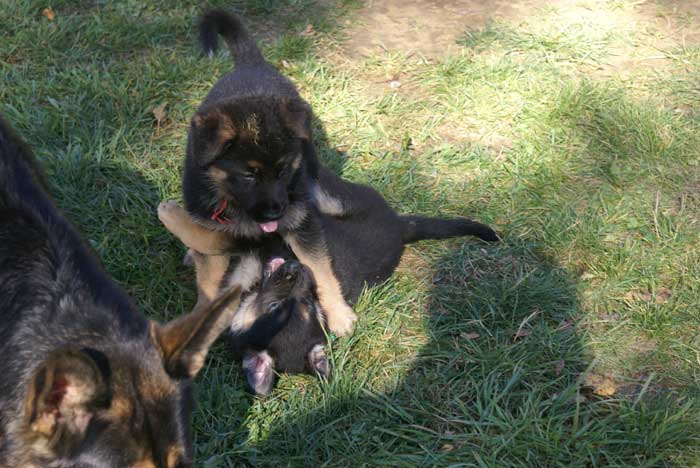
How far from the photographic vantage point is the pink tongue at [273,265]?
4297 mm

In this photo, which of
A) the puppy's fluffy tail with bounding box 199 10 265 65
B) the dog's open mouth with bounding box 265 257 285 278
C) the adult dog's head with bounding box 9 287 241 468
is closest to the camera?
the adult dog's head with bounding box 9 287 241 468

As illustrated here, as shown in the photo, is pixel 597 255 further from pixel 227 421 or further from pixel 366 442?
pixel 227 421

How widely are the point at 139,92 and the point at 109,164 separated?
0.77 metres

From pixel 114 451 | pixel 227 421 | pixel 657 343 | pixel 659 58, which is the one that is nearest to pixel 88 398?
pixel 114 451

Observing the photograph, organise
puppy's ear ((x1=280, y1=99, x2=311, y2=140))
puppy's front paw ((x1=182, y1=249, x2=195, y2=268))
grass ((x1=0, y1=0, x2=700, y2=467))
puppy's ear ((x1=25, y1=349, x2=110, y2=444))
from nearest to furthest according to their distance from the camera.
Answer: puppy's ear ((x1=25, y1=349, x2=110, y2=444)) → grass ((x1=0, y1=0, x2=700, y2=467)) → puppy's ear ((x1=280, y1=99, x2=311, y2=140)) → puppy's front paw ((x1=182, y1=249, x2=195, y2=268))

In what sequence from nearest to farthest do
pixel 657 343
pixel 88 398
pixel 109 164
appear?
1. pixel 88 398
2. pixel 657 343
3. pixel 109 164

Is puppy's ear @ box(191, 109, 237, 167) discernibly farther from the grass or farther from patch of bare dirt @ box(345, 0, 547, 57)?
patch of bare dirt @ box(345, 0, 547, 57)

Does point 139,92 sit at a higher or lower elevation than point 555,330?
higher

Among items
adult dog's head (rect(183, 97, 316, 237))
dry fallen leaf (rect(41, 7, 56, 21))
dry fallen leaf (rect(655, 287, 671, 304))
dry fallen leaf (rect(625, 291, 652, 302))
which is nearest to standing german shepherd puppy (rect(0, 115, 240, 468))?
adult dog's head (rect(183, 97, 316, 237))

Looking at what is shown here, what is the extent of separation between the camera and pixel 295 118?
12.9ft

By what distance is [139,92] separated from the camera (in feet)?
17.7

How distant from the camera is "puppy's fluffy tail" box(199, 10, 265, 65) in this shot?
5031 mm

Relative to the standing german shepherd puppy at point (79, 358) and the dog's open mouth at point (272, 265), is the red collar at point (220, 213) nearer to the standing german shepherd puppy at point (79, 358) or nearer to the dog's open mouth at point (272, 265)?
the dog's open mouth at point (272, 265)

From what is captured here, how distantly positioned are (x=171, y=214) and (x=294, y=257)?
2.62 feet
